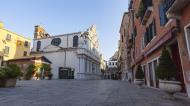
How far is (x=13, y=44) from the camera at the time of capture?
4212cm

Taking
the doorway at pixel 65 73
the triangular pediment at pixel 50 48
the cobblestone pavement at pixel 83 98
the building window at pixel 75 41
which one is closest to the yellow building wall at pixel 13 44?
the triangular pediment at pixel 50 48

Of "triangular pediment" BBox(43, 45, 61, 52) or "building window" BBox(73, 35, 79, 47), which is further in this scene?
"building window" BBox(73, 35, 79, 47)

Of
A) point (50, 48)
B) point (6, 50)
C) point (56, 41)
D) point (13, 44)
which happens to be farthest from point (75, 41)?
point (6, 50)

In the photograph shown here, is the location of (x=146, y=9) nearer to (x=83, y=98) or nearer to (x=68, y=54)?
(x=83, y=98)

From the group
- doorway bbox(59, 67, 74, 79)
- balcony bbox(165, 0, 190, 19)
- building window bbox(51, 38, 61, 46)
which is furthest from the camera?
building window bbox(51, 38, 61, 46)

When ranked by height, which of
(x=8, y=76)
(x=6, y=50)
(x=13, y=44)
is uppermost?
(x=13, y=44)

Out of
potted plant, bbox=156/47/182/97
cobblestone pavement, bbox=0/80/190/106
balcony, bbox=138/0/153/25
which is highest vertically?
balcony, bbox=138/0/153/25

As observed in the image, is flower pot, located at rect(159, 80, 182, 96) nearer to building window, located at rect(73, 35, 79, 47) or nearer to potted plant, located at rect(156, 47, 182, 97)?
potted plant, located at rect(156, 47, 182, 97)

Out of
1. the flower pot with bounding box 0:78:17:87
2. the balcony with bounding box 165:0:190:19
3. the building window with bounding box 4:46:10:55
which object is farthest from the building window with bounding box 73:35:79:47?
the balcony with bounding box 165:0:190:19

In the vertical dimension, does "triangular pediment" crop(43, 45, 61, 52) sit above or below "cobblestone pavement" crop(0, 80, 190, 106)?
above

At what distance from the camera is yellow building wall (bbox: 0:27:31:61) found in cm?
3924

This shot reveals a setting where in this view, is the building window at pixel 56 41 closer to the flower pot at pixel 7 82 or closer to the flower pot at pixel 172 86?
the flower pot at pixel 7 82

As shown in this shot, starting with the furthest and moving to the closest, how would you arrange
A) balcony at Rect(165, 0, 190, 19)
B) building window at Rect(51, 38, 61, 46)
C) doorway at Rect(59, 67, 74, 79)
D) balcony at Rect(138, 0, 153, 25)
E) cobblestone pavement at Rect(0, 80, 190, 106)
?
1. building window at Rect(51, 38, 61, 46)
2. doorway at Rect(59, 67, 74, 79)
3. balcony at Rect(138, 0, 153, 25)
4. balcony at Rect(165, 0, 190, 19)
5. cobblestone pavement at Rect(0, 80, 190, 106)

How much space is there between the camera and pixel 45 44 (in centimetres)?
4788
